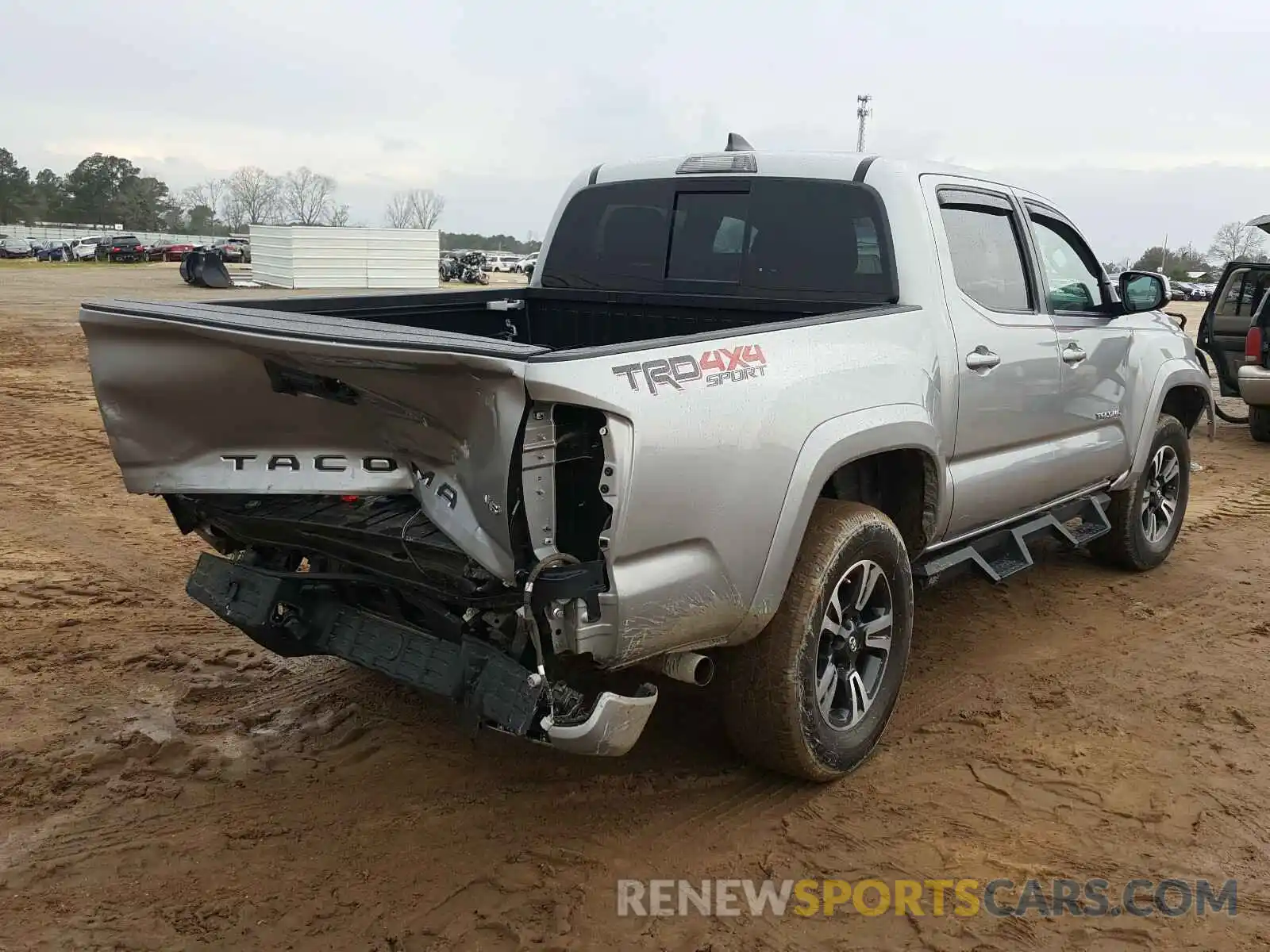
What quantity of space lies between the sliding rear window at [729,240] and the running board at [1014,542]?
112 cm

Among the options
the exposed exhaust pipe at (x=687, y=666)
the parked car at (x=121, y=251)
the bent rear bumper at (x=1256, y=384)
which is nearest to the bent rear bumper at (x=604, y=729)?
the exposed exhaust pipe at (x=687, y=666)

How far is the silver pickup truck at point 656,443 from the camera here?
2.77 meters

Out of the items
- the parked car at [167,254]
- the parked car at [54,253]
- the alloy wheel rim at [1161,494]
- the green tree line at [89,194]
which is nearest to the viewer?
the alloy wheel rim at [1161,494]

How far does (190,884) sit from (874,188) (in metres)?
3.29

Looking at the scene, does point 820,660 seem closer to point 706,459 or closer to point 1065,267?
point 706,459

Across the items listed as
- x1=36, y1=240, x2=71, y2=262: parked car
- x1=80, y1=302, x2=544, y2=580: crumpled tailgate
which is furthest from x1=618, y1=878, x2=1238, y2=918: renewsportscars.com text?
x1=36, y1=240, x2=71, y2=262: parked car

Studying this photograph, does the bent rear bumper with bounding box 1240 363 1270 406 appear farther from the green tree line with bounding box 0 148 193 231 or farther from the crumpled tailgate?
the green tree line with bounding box 0 148 193 231

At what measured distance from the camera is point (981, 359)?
4.19m

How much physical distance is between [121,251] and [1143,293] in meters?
49.8

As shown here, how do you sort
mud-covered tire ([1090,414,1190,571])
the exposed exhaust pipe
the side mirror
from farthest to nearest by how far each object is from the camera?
mud-covered tire ([1090,414,1190,571]) < the side mirror < the exposed exhaust pipe

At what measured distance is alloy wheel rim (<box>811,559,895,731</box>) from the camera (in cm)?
361

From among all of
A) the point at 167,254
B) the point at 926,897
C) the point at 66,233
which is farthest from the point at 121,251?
the point at 926,897

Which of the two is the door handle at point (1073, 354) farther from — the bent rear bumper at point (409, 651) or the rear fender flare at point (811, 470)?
the bent rear bumper at point (409, 651)

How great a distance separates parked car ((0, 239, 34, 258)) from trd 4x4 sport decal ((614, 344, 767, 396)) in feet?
190
